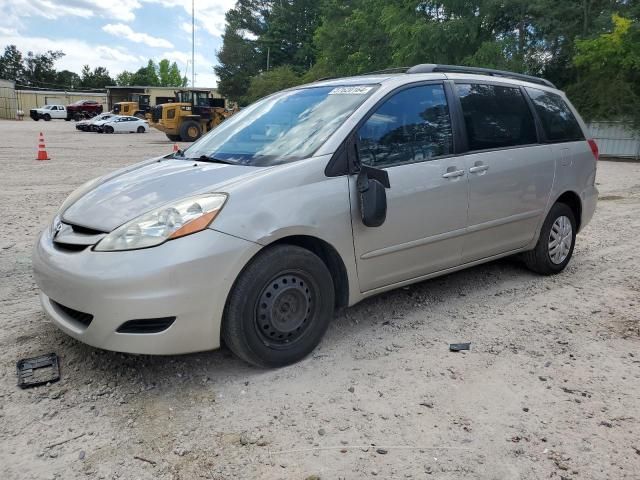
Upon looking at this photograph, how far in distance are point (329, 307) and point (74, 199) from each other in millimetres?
1787

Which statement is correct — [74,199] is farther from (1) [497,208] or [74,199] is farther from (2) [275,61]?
(2) [275,61]

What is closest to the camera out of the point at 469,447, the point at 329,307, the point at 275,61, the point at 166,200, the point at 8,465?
the point at 8,465

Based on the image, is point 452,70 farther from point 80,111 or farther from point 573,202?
point 80,111

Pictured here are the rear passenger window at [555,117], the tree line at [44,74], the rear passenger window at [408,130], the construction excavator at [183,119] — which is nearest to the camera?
the rear passenger window at [408,130]

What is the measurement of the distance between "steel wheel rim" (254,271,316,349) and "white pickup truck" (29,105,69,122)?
58385 millimetres

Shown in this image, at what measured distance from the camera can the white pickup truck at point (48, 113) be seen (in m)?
53.1

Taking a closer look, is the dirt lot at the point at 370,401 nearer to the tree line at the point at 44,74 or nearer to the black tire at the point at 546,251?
the black tire at the point at 546,251

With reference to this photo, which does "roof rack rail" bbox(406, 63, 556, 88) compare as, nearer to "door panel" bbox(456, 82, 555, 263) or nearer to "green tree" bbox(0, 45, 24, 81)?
"door panel" bbox(456, 82, 555, 263)

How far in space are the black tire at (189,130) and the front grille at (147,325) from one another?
25679mm

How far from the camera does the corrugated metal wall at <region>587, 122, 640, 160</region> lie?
22203 mm

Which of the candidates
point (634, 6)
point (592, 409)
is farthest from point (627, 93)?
point (592, 409)

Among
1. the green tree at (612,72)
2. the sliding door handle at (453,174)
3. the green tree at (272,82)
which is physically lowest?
the sliding door handle at (453,174)

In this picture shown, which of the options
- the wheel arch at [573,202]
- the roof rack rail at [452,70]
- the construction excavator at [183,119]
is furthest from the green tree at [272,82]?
the wheel arch at [573,202]

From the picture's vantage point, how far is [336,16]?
4147 cm
